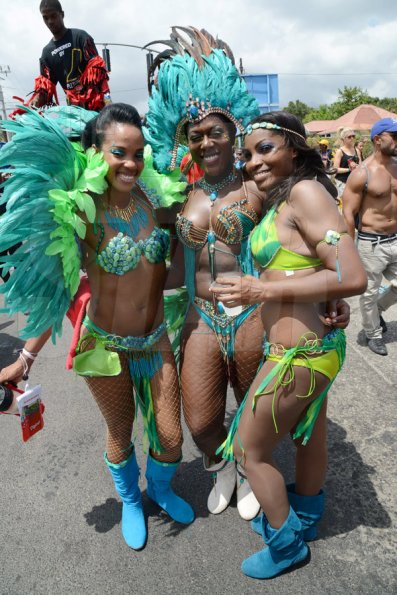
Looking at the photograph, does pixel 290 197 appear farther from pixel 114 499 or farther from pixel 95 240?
pixel 114 499

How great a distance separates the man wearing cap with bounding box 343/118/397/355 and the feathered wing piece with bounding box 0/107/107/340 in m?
2.63

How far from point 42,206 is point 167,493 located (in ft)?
5.08

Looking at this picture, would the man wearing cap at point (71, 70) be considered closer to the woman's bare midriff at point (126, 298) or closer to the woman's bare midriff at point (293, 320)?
the woman's bare midriff at point (126, 298)

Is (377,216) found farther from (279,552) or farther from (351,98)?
(351,98)

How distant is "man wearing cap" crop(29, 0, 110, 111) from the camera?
10.8ft

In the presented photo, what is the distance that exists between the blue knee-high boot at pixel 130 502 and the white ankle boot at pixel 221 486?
0.37 meters

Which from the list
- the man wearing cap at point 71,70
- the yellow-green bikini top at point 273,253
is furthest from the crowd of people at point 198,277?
the man wearing cap at point 71,70

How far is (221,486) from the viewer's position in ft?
7.91

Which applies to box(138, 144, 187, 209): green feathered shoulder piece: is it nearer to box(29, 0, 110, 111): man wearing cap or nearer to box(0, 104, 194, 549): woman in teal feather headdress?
box(0, 104, 194, 549): woman in teal feather headdress

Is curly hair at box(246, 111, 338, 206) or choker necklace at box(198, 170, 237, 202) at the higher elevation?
curly hair at box(246, 111, 338, 206)

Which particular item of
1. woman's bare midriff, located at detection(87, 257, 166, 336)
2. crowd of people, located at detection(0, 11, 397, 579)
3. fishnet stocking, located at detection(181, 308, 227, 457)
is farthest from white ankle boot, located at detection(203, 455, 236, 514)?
woman's bare midriff, located at detection(87, 257, 166, 336)

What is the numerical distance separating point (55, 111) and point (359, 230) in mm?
2967

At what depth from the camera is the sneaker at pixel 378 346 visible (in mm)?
3912

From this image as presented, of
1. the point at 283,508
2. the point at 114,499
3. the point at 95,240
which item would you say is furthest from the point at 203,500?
the point at 95,240
